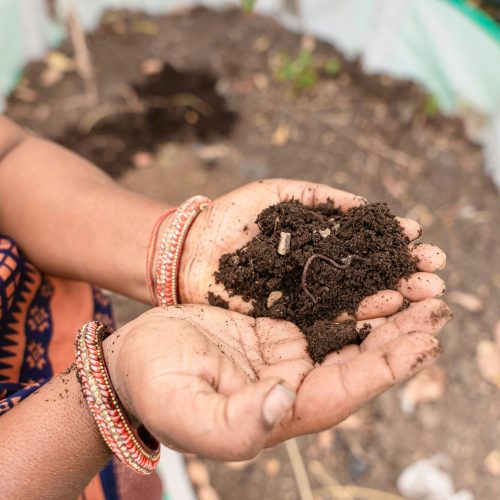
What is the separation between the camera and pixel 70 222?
2047 millimetres

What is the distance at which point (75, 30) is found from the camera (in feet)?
15.6

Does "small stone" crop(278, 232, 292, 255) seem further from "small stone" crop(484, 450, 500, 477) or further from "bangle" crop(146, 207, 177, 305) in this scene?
"small stone" crop(484, 450, 500, 477)

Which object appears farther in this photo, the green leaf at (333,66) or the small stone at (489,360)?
the green leaf at (333,66)

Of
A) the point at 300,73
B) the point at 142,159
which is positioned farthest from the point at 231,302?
the point at 300,73

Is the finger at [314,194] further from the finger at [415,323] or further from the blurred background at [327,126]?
the blurred background at [327,126]

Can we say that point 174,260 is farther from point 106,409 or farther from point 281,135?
point 281,135

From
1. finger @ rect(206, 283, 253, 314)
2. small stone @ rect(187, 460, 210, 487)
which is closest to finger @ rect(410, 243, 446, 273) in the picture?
finger @ rect(206, 283, 253, 314)

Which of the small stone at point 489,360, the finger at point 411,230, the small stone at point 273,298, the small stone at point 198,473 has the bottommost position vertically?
the small stone at point 198,473

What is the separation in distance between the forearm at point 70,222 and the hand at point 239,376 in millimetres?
550

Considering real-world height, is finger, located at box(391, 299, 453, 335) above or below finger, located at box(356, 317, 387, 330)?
above

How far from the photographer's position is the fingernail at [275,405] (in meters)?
1.15

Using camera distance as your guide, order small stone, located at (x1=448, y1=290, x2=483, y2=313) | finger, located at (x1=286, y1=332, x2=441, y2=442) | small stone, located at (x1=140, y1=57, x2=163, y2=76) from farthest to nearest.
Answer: small stone, located at (x1=140, y1=57, x2=163, y2=76)
small stone, located at (x1=448, y1=290, x2=483, y2=313)
finger, located at (x1=286, y1=332, x2=441, y2=442)

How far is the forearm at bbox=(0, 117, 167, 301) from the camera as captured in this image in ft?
6.66

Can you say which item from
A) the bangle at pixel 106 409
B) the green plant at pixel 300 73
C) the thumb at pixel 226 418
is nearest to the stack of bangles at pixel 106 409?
the bangle at pixel 106 409
